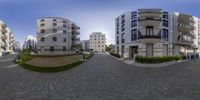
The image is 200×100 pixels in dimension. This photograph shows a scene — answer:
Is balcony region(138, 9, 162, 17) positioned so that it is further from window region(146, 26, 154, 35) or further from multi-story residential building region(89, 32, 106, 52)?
multi-story residential building region(89, 32, 106, 52)

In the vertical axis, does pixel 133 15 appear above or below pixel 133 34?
above

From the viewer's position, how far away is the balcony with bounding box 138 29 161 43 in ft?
113

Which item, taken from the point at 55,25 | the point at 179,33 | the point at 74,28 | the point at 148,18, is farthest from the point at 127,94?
the point at 74,28

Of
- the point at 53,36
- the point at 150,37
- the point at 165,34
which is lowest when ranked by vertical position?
the point at 150,37

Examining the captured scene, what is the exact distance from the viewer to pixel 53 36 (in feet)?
189

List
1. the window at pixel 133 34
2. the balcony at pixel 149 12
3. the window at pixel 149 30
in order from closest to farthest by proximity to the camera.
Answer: the balcony at pixel 149 12, the window at pixel 149 30, the window at pixel 133 34

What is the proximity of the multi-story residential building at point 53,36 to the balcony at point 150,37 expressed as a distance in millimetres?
26188

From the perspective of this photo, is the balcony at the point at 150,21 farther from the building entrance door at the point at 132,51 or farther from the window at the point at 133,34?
the building entrance door at the point at 132,51

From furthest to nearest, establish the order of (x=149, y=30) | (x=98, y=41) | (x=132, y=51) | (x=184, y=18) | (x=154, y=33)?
(x=98, y=41) < (x=184, y=18) < (x=132, y=51) < (x=154, y=33) < (x=149, y=30)

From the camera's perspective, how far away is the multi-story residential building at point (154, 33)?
34.9 m

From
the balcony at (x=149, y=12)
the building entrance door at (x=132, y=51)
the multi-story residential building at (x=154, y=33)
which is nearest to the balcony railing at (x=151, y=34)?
the multi-story residential building at (x=154, y=33)

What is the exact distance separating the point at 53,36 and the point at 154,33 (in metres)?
33.9

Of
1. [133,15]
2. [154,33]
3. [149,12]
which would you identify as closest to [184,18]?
[154,33]

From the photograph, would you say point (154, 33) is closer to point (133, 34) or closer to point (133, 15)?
point (133, 34)
